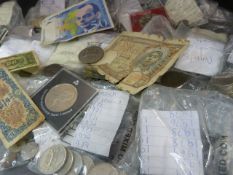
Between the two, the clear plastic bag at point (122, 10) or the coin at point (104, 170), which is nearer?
the coin at point (104, 170)

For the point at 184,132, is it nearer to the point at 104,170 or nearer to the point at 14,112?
the point at 104,170

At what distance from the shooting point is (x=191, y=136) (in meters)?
0.93

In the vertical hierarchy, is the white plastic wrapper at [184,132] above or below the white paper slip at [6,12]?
below

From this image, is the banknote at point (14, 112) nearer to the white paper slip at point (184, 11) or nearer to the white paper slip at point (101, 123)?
the white paper slip at point (101, 123)

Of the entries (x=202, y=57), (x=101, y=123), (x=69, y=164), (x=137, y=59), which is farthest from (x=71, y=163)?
(x=202, y=57)

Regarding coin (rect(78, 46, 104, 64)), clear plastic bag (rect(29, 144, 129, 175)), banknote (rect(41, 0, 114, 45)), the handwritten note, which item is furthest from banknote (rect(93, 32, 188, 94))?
the handwritten note

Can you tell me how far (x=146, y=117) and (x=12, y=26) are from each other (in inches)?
29.8

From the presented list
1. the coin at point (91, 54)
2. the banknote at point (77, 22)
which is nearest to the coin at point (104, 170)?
the coin at point (91, 54)

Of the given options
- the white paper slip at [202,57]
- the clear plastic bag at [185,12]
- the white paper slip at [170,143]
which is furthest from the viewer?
the clear plastic bag at [185,12]

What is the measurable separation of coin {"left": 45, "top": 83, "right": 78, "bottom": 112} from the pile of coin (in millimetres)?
154

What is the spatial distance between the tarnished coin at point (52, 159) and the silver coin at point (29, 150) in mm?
42

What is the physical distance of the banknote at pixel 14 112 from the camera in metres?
1.04

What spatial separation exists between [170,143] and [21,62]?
1.96 feet

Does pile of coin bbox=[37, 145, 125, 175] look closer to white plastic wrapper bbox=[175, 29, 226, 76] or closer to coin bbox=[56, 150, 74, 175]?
coin bbox=[56, 150, 74, 175]
